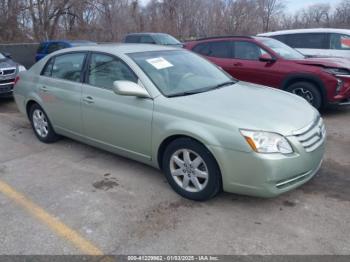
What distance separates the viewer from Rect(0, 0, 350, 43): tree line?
2133 cm

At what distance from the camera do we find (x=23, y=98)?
564cm

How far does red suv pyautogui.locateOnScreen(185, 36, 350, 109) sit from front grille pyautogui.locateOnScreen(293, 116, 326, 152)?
3.13 metres

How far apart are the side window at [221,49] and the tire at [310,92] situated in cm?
167

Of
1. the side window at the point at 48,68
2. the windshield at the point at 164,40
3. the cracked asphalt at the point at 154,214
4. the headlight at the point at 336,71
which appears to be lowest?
the cracked asphalt at the point at 154,214

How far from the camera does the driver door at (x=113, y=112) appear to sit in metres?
3.84

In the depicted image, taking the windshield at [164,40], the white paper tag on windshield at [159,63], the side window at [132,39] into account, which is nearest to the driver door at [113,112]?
the white paper tag on windshield at [159,63]

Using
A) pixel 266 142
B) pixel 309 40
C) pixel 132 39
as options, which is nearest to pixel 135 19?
pixel 132 39

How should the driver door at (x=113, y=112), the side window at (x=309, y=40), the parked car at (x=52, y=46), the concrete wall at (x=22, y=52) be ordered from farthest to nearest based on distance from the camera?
1. the concrete wall at (x=22, y=52)
2. the parked car at (x=52, y=46)
3. the side window at (x=309, y=40)
4. the driver door at (x=113, y=112)

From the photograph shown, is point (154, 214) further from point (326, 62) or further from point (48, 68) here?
point (326, 62)

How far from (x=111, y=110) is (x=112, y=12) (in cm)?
2319

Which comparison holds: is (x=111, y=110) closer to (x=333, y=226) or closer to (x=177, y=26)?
(x=333, y=226)

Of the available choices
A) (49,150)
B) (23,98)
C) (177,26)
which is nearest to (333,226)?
(49,150)

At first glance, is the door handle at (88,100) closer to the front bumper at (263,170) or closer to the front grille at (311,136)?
the front bumper at (263,170)

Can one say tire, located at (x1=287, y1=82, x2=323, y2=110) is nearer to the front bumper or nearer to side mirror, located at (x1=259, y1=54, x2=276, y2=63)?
side mirror, located at (x1=259, y1=54, x2=276, y2=63)
